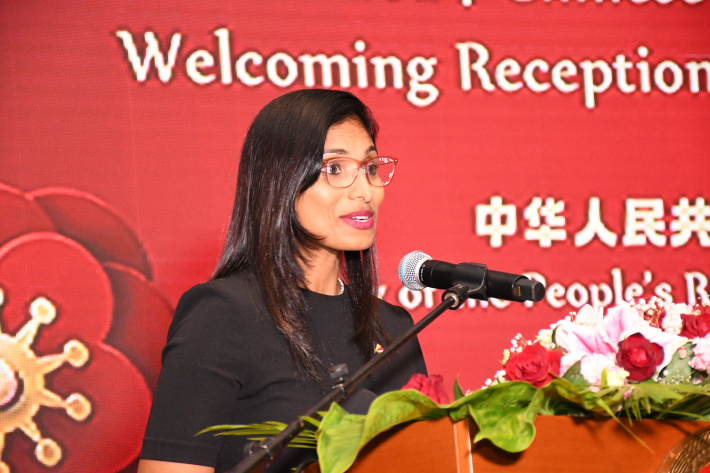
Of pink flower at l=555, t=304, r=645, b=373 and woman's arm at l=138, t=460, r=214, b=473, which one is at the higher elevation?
pink flower at l=555, t=304, r=645, b=373

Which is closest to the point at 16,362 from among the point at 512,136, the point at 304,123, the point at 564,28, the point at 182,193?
the point at 182,193

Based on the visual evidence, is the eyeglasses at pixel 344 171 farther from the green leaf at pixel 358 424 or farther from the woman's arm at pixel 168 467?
the green leaf at pixel 358 424

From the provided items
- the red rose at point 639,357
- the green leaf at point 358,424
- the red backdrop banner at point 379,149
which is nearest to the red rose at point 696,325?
the red rose at point 639,357

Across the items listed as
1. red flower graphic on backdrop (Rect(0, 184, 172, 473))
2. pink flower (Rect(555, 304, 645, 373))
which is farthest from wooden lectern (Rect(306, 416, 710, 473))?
red flower graphic on backdrop (Rect(0, 184, 172, 473))

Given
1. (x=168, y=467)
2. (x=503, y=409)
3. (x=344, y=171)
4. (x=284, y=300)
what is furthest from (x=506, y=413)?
(x=344, y=171)

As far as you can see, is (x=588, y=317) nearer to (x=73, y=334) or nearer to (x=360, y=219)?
(x=360, y=219)

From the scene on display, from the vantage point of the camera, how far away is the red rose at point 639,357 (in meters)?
1.05

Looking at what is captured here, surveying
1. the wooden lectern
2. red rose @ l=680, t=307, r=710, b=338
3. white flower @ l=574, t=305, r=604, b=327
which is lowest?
the wooden lectern

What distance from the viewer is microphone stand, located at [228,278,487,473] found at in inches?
36.1

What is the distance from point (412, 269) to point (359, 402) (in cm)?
31

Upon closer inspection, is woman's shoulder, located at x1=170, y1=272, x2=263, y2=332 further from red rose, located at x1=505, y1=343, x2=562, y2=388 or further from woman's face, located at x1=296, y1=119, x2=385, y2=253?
red rose, located at x1=505, y1=343, x2=562, y2=388

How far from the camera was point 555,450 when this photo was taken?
0.98 meters

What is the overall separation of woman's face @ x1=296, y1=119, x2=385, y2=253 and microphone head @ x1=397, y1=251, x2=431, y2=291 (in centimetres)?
33

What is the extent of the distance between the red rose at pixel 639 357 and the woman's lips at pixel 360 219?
85 cm
